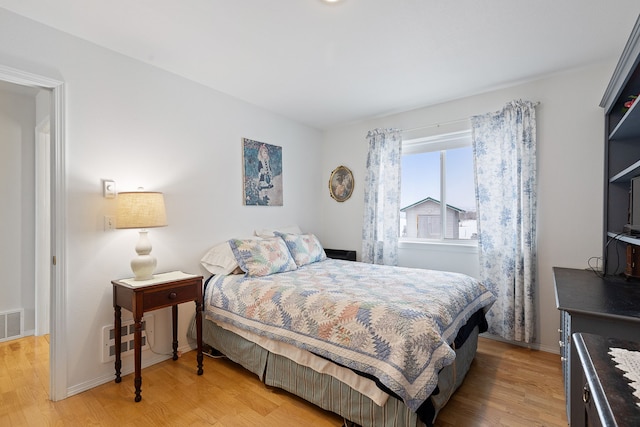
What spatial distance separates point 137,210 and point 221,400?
145 cm

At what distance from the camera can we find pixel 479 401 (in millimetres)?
2066

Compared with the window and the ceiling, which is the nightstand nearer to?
the ceiling

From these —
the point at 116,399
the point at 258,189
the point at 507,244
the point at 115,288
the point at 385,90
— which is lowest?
the point at 116,399

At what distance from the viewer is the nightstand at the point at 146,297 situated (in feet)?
6.85

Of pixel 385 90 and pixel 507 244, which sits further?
pixel 385 90

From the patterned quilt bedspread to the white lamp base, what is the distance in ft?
1.88

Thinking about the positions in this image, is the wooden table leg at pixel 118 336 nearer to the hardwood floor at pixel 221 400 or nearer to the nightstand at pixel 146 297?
the nightstand at pixel 146 297

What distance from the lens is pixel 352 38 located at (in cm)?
222

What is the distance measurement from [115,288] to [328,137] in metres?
3.22

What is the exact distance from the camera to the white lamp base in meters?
2.28

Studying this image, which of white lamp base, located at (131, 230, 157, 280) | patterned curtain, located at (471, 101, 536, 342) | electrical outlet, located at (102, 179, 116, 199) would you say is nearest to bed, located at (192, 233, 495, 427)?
patterned curtain, located at (471, 101, 536, 342)

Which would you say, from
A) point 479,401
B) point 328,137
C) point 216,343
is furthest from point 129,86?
point 479,401

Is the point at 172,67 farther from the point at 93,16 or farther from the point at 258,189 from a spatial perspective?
the point at 258,189

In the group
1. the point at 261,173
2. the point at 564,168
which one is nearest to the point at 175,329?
the point at 261,173
